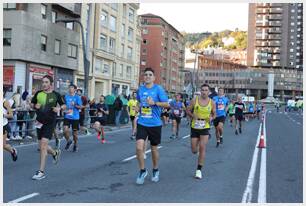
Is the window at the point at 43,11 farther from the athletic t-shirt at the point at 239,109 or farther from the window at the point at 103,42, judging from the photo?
the athletic t-shirt at the point at 239,109

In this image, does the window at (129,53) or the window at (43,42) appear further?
the window at (129,53)

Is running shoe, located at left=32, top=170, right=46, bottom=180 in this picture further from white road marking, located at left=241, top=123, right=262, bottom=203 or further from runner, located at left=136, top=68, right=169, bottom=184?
white road marking, located at left=241, top=123, right=262, bottom=203

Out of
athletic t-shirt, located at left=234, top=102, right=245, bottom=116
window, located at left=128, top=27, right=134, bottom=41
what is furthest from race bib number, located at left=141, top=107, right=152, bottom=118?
window, located at left=128, top=27, right=134, bottom=41

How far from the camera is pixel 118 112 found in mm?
24625

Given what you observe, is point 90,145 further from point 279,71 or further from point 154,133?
point 279,71

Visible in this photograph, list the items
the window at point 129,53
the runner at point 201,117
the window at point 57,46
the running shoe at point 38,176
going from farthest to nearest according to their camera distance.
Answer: the window at point 129,53, the window at point 57,46, the runner at point 201,117, the running shoe at point 38,176

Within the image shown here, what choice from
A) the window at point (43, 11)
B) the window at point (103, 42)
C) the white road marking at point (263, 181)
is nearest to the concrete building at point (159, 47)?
the window at point (103, 42)

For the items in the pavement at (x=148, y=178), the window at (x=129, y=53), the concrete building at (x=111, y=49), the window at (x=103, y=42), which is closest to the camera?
the pavement at (x=148, y=178)

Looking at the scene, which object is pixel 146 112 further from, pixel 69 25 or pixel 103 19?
pixel 103 19

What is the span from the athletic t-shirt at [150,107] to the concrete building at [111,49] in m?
34.4

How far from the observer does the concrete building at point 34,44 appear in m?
32.1

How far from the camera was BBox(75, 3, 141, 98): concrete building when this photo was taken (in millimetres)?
46688

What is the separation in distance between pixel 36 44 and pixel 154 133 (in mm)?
27643

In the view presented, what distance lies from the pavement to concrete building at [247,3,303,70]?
141064 mm
